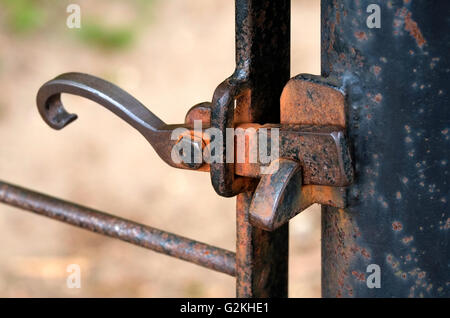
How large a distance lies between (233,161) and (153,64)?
3620 mm

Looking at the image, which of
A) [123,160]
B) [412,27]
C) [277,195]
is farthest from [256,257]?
[123,160]

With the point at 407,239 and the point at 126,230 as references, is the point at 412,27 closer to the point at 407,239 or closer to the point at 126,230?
the point at 407,239

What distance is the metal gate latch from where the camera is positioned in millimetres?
542

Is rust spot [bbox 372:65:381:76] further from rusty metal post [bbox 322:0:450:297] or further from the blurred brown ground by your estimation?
the blurred brown ground

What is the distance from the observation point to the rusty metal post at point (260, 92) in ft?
1.93

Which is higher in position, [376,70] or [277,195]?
[376,70]

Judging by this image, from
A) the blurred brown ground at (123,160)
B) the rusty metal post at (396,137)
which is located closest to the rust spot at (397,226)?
the rusty metal post at (396,137)

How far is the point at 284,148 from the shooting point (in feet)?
1.85

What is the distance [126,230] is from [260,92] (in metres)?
0.25

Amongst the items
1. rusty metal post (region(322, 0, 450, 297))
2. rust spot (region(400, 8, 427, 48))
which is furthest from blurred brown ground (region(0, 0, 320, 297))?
rust spot (region(400, 8, 427, 48))

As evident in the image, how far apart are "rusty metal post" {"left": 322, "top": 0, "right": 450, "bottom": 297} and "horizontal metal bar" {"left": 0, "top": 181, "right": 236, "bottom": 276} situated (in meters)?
0.16
